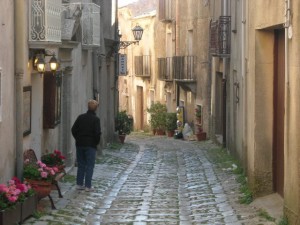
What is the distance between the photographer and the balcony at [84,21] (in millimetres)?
15778

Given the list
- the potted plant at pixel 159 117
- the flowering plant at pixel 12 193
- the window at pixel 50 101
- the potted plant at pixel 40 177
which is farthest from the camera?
the potted plant at pixel 159 117

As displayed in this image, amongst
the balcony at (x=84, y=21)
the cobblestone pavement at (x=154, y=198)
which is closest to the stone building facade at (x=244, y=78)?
the cobblestone pavement at (x=154, y=198)

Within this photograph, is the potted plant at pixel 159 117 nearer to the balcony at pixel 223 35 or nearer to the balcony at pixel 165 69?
the balcony at pixel 165 69

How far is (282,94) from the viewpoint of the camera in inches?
425

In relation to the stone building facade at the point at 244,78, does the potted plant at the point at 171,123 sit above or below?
below

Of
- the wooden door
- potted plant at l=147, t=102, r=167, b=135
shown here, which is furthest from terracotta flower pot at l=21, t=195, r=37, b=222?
potted plant at l=147, t=102, r=167, b=135

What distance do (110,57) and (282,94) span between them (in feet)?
51.2

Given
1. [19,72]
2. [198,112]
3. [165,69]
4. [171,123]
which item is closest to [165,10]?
[165,69]

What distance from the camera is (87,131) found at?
514 inches

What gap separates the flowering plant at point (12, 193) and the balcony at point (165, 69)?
27109 mm

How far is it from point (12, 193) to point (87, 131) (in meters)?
4.13

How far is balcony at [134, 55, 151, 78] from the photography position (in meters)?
42.3

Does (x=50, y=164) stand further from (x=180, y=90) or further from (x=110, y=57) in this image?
(x=180, y=90)

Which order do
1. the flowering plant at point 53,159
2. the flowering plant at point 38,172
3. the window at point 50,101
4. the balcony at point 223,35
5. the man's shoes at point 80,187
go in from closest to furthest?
1. the flowering plant at point 38,172
2. the flowering plant at point 53,159
3. the man's shoes at point 80,187
4. the window at point 50,101
5. the balcony at point 223,35
